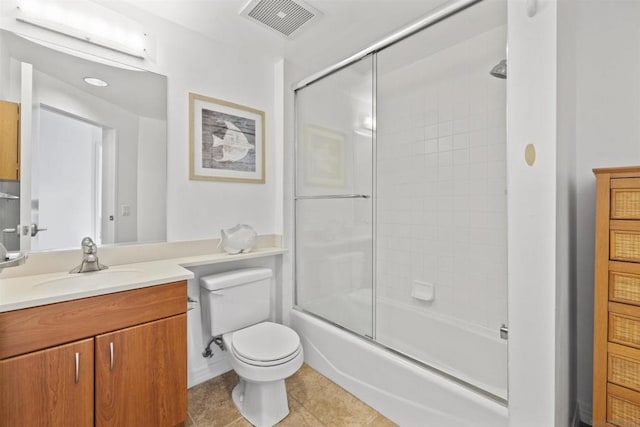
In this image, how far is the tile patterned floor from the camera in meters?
1.58

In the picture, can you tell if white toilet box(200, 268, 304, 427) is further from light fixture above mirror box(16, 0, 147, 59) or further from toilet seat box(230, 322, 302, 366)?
light fixture above mirror box(16, 0, 147, 59)

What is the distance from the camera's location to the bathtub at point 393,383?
1.30 m

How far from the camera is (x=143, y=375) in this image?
133cm

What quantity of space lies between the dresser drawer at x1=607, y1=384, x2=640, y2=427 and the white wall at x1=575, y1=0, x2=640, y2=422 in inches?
16.1

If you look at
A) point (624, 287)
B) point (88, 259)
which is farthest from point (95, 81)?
point (624, 287)

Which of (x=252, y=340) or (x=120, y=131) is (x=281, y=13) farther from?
(x=252, y=340)

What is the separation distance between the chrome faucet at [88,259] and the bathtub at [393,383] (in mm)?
1330

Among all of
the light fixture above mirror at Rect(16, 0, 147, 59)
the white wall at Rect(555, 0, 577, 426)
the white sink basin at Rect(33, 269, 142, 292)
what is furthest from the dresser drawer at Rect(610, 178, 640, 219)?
the light fixture above mirror at Rect(16, 0, 147, 59)

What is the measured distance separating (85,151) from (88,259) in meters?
0.59

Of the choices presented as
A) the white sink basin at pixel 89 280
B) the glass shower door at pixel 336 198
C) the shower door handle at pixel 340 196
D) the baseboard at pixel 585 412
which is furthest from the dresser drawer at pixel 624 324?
the white sink basin at pixel 89 280

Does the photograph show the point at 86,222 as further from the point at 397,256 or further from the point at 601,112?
the point at 601,112

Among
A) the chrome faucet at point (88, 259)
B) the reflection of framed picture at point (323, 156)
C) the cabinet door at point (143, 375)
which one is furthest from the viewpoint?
the reflection of framed picture at point (323, 156)

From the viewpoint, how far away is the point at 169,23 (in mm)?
1828

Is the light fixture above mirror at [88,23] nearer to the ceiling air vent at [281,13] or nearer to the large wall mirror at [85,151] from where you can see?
the large wall mirror at [85,151]
